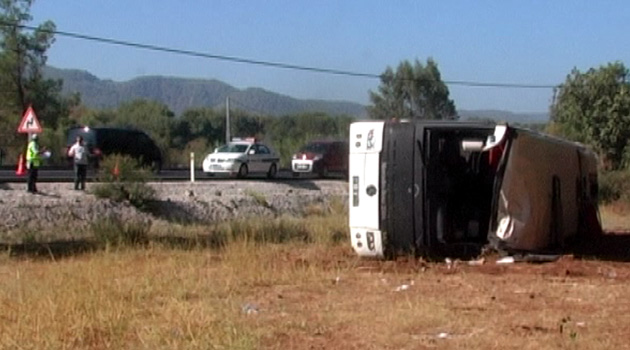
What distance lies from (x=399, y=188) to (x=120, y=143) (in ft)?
95.2

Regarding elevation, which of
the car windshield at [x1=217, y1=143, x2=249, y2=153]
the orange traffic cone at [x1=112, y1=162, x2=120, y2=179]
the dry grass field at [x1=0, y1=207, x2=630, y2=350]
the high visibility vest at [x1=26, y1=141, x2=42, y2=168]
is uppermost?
the car windshield at [x1=217, y1=143, x2=249, y2=153]

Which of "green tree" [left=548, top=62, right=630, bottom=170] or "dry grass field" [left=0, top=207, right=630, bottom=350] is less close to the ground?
"green tree" [left=548, top=62, right=630, bottom=170]

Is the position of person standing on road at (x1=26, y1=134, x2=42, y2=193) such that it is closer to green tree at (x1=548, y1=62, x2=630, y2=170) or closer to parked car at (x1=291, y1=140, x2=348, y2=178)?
parked car at (x1=291, y1=140, x2=348, y2=178)

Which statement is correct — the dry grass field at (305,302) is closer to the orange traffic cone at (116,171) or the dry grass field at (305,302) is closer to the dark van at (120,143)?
the orange traffic cone at (116,171)

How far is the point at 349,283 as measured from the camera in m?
15.1

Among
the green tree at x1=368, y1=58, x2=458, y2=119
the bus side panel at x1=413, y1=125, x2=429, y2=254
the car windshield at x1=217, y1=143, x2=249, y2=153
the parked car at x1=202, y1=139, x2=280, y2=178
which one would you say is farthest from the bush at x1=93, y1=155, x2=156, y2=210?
the green tree at x1=368, y1=58, x2=458, y2=119

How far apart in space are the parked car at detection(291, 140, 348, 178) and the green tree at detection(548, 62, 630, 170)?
9.45m

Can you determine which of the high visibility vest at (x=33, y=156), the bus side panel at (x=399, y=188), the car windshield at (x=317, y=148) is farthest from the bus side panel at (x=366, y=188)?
the car windshield at (x=317, y=148)

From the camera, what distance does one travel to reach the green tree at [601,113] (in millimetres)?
48688

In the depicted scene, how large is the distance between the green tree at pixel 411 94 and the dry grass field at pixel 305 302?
45275mm

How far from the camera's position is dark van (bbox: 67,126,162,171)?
43.7 m

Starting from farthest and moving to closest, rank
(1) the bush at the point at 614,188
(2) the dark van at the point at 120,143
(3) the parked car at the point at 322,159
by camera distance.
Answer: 1. (3) the parked car at the point at 322,159
2. (2) the dark van at the point at 120,143
3. (1) the bush at the point at 614,188

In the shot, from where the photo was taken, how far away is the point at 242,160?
47.3m

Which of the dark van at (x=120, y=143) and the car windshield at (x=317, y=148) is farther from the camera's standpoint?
the car windshield at (x=317, y=148)
